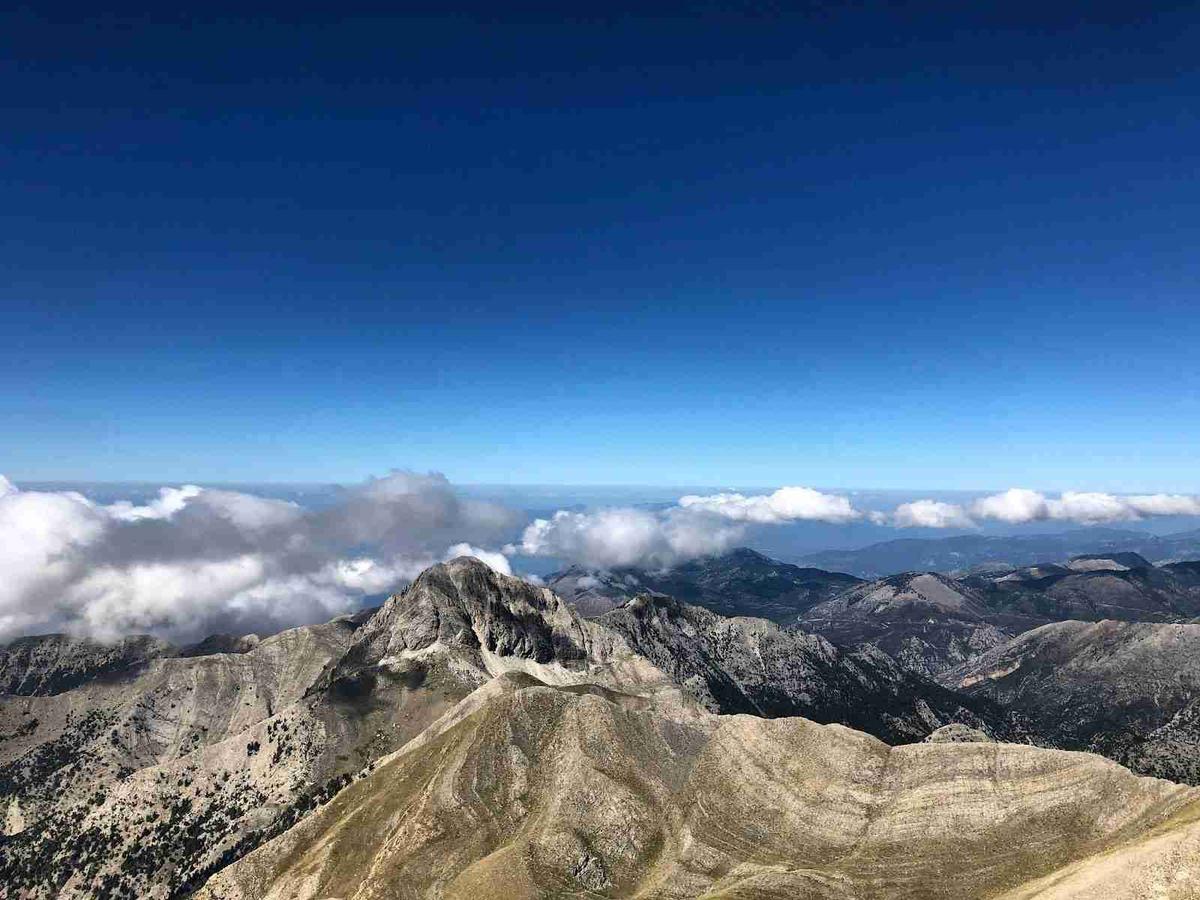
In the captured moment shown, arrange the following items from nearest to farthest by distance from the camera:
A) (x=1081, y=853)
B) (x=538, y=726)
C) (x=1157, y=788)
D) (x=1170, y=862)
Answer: (x=1170, y=862) < (x=1081, y=853) < (x=1157, y=788) < (x=538, y=726)

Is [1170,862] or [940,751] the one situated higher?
[1170,862]

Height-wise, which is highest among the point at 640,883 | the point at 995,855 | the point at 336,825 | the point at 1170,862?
the point at 1170,862

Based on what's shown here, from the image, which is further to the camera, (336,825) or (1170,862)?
(336,825)

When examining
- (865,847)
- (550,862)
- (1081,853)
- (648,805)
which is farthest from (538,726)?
(1081,853)

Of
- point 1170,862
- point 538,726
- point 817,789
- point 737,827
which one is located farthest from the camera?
point 538,726

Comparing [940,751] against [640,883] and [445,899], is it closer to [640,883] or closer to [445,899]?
[640,883]

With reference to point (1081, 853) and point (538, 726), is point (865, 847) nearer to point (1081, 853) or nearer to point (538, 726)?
point (1081, 853)

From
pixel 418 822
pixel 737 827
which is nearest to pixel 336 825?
pixel 418 822
